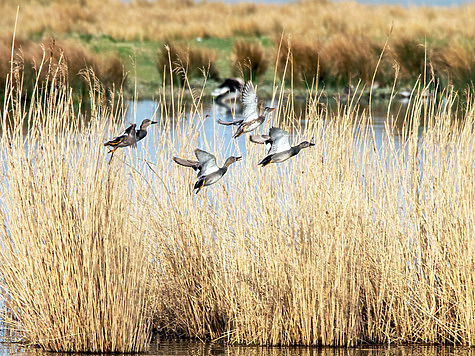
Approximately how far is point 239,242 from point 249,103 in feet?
3.71

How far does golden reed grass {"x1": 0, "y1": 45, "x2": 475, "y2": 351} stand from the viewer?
199 inches

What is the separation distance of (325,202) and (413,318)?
3.61ft

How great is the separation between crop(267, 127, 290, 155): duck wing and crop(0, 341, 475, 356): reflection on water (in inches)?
58.7

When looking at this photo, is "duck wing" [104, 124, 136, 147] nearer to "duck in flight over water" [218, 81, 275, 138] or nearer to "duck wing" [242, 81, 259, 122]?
"duck in flight over water" [218, 81, 275, 138]

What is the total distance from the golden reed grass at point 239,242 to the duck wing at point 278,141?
0.85 metres

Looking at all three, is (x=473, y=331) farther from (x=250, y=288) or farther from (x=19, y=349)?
(x=19, y=349)

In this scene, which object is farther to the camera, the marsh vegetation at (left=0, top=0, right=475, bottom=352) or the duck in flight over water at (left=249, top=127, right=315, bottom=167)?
the marsh vegetation at (left=0, top=0, right=475, bottom=352)

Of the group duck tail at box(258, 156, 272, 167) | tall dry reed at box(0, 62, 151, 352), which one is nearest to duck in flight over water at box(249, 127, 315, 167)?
duck tail at box(258, 156, 272, 167)

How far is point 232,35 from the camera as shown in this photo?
35.7m

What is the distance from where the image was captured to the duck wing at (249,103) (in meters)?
4.83

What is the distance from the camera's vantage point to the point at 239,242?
554 cm

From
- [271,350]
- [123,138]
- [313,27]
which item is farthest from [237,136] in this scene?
[313,27]

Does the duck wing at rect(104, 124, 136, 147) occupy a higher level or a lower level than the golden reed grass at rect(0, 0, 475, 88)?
lower

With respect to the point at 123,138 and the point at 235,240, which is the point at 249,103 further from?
the point at 235,240
